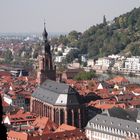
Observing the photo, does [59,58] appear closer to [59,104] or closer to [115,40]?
[115,40]

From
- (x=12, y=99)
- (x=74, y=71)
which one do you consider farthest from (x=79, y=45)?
(x=12, y=99)

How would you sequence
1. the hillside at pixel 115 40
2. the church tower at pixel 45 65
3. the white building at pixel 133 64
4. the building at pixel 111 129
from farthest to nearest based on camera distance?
the hillside at pixel 115 40 < the white building at pixel 133 64 < the church tower at pixel 45 65 < the building at pixel 111 129

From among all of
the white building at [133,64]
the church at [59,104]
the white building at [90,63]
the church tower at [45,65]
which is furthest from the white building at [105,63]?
the church at [59,104]

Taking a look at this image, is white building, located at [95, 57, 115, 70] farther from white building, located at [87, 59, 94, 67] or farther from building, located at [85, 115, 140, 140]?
building, located at [85, 115, 140, 140]

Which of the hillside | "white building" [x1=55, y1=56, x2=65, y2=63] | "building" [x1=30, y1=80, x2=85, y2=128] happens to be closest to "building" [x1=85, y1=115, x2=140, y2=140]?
"building" [x1=30, y1=80, x2=85, y2=128]

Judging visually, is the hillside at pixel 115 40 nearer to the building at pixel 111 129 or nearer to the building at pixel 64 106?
the building at pixel 64 106

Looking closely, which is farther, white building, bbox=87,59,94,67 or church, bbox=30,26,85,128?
white building, bbox=87,59,94,67
